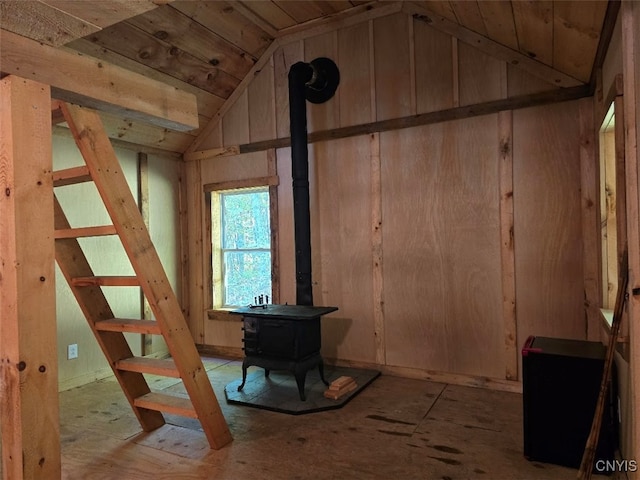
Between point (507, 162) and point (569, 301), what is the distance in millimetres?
1177

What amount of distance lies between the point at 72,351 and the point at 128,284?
1940mm

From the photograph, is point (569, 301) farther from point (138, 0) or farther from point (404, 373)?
point (138, 0)

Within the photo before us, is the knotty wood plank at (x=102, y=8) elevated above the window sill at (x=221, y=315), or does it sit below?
above

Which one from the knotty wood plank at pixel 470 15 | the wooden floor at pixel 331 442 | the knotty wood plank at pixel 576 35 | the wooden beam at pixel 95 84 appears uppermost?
the knotty wood plank at pixel 470 15

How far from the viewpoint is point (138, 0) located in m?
1.17

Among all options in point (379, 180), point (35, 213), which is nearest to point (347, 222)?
point (379, 180)

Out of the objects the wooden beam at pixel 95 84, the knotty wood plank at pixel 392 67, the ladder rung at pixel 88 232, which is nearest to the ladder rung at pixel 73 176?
the ladder rung at pixel 88 232

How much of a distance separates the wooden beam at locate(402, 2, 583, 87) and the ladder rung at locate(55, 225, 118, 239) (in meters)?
3.06

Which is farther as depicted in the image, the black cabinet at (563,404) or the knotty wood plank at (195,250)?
the knotty wood plank at (195,250)

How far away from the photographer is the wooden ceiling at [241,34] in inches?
94.2

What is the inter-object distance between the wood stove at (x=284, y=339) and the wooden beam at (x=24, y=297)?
1.80 metres

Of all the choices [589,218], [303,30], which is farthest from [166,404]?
[303,30]

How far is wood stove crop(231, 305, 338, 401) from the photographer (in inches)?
121

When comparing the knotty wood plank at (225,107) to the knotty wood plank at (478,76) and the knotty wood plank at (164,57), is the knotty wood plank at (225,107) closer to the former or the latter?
the knotty wood plank at (164,57)
